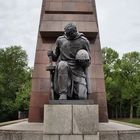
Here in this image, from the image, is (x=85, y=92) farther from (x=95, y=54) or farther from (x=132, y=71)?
(x=132, y=71)

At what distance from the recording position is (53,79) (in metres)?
8.79

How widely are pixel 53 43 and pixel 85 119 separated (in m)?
5.23

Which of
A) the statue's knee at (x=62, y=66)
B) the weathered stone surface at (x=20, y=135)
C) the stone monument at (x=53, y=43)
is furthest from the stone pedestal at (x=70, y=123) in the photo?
the stone monument at (x=53, y=43)

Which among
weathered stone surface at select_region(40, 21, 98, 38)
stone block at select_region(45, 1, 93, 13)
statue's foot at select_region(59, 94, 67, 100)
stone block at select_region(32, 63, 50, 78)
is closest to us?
statue's foot at select_region(59, 94, 67, 100)

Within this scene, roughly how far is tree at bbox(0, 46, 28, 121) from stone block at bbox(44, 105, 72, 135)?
3738 centimetres

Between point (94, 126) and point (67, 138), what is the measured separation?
76 cm

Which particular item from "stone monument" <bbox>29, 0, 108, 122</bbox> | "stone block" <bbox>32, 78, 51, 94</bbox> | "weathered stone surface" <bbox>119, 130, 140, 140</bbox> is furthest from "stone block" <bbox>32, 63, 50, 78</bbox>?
"weathered stone surface" <bbox>119, 130, 140, 140</bbox>

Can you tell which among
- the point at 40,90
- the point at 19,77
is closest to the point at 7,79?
the point at 19,77

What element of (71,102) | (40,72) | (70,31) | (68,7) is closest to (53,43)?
(40,72)

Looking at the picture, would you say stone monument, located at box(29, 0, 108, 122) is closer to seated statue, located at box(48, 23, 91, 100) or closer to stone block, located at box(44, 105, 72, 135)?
seated statue, located at box(48, 23, 91, 100)

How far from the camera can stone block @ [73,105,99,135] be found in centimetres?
782

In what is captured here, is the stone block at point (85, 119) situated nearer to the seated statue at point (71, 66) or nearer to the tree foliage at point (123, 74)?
the seated statue at point (71, 66)

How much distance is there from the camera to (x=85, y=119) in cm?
786

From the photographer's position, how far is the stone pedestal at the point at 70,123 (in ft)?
25.6
